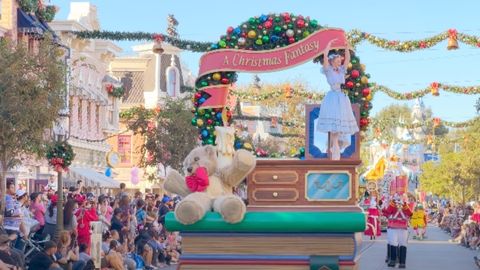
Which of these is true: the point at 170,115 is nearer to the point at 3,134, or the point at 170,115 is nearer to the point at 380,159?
the point at 380,159

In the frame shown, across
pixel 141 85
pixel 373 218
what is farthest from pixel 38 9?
pixel 141 85

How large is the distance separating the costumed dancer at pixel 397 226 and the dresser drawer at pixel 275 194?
1179 cm

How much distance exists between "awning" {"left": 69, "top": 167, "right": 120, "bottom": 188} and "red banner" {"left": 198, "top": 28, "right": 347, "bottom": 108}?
33.6m

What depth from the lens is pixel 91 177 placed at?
49.1m

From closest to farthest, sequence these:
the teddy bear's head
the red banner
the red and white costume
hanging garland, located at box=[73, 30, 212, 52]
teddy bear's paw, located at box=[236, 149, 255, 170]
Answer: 1. teddy bear's paw, located at box=[236, 149, 255, 170]
2. the teddy bear's head
3. the red banner
4. hanging garland, located at box=[73, 30, 212, 52]
5. the red and white costume

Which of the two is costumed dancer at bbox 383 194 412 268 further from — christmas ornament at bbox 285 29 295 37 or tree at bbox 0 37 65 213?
tree at bbox 0 37 65 213

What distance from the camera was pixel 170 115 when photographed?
47188mm

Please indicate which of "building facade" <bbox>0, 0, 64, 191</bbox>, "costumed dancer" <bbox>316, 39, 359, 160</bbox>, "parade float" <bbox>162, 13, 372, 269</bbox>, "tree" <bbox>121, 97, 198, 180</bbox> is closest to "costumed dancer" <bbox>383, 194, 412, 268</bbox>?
"costumed dancer" <bbox>316, 39, 359, 160</bbox>

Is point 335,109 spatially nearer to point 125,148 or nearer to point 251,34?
point 251,34

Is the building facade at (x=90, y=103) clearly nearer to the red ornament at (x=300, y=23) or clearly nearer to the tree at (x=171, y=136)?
the tree at (x=171, y=136)

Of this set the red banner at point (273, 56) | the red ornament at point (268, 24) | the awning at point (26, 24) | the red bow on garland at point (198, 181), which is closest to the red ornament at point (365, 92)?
the red ornament at point (268, 24)

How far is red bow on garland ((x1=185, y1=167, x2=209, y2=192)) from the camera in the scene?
10.1 metres

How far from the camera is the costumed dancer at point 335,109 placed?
12.3 metres

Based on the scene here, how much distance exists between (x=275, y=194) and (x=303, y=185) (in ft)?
1.03
